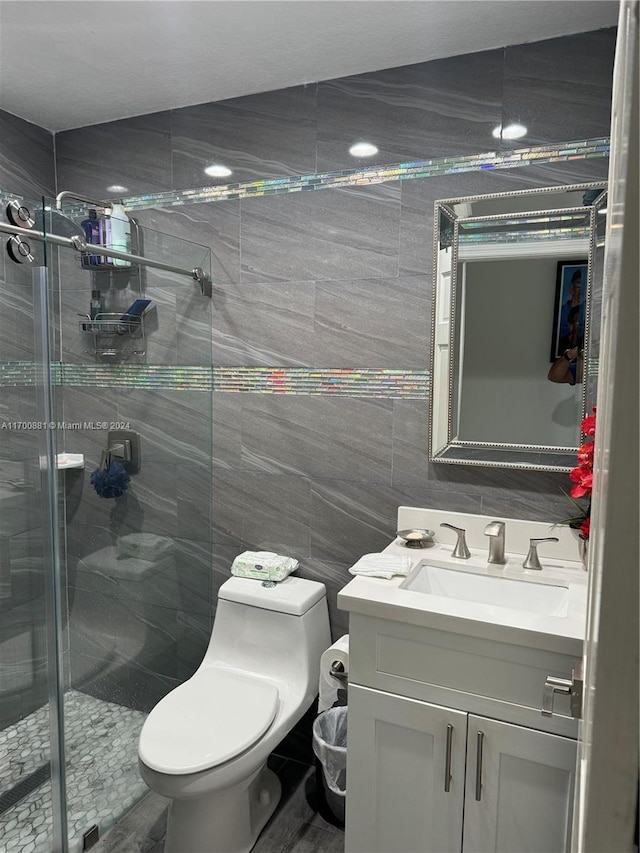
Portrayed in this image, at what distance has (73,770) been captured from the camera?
188 cm

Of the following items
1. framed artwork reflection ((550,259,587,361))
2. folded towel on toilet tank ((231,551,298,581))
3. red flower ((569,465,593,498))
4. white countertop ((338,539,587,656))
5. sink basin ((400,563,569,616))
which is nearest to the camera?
white countertop ((338,539,587,656))

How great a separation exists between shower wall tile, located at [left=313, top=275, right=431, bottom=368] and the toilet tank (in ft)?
2.77

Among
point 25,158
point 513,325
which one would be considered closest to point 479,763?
point 513,325

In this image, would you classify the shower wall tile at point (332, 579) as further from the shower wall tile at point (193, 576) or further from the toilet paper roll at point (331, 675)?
the shower wall tile at point (193, 576)

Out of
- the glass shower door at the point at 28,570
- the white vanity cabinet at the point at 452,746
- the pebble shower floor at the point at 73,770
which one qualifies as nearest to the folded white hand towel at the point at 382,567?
the white vanity cabinet at the point at 452,746

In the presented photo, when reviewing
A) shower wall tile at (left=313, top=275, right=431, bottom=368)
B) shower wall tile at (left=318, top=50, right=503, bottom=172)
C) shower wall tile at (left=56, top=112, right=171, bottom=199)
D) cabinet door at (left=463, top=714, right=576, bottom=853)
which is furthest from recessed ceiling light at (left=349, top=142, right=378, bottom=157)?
cabinet door at (left=463, top=714, right=576, bottom=853)

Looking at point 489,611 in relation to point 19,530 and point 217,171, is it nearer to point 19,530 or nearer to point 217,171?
point 19,530

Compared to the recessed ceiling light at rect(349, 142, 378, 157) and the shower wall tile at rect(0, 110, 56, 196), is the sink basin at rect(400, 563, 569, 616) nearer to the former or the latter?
the recessed ceiling light at rect(349, 142, 378, 157)

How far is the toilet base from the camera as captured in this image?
1.82m

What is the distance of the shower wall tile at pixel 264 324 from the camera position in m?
2.24

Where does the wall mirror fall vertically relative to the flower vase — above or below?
above

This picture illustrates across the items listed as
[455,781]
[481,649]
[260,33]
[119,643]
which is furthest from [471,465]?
[260,33]

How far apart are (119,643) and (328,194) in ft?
5.67

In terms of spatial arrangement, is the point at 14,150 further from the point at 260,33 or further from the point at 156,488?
the point at 156,488
